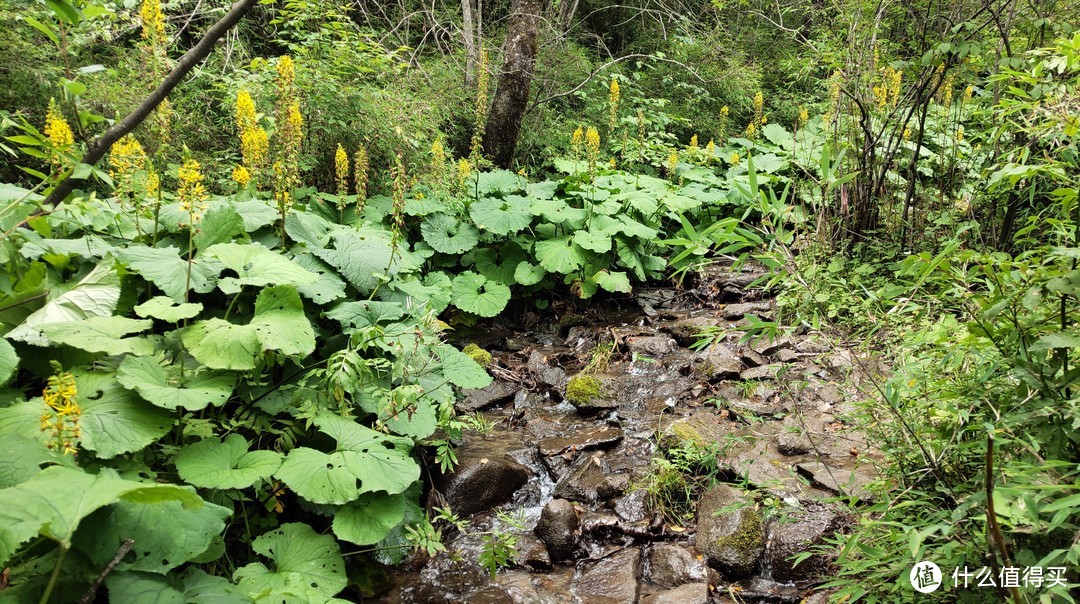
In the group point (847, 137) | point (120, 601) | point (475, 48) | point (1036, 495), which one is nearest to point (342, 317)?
point (120, 601)

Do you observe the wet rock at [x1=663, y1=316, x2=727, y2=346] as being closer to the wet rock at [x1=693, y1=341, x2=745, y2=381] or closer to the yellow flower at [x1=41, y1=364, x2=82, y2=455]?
the wet rock at [x1=693, y1=341, x2=745, y2=381]

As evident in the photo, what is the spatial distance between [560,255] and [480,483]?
8.33ft

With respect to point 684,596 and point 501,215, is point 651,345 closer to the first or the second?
point 501,215

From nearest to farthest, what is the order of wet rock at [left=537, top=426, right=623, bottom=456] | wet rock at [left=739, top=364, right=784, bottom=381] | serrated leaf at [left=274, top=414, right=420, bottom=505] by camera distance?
serrated leaf at [left=274, top=414, right=420, bottom=505], wet rock at [left=537, top=426, right=623, bottom=456], wet rock at [left=739, top=364, right=784, bottom=381]

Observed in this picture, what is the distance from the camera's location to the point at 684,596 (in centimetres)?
255

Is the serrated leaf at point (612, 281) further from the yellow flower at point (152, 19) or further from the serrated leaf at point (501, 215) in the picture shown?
the yellow flower at point (152, 19)

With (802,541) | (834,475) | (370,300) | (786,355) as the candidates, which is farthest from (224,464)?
(786,355)

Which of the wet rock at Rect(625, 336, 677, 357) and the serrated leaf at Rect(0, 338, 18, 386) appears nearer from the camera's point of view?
the serrated leaf at Rect(0, 338, 18, 386)

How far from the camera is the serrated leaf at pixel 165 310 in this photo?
2480mm

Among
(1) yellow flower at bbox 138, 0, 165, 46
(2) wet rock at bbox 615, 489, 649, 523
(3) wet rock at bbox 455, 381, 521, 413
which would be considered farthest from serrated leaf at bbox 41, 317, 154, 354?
(2) wet rock at bbox 615, 489, 649, 523

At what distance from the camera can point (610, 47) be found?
1038cm

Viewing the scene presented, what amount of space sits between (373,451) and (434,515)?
721 mm

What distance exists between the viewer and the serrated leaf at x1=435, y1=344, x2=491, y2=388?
3420 millimetres

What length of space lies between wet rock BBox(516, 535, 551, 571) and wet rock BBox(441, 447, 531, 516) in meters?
0.34
